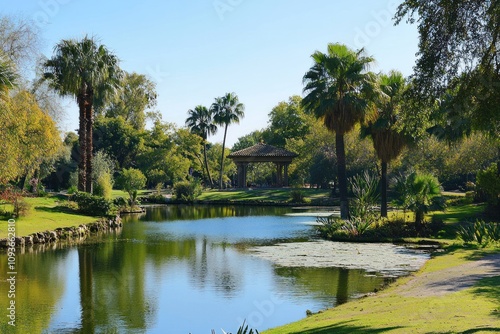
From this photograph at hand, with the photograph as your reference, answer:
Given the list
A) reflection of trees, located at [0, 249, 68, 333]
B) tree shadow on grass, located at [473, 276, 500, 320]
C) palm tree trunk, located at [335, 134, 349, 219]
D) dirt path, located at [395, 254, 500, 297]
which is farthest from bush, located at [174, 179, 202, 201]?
tree shadow on grass, located at [473, 276, 500, 320]

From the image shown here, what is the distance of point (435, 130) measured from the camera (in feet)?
140

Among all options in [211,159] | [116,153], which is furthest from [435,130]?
[211,159]

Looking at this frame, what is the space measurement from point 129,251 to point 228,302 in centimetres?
1124

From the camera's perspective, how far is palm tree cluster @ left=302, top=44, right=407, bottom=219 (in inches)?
1340

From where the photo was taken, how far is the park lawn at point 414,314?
9602mm

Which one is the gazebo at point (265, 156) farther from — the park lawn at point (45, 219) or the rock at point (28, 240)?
the rock at point (28, 240)

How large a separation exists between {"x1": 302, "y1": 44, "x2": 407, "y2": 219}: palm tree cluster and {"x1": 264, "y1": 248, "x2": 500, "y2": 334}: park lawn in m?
19.7

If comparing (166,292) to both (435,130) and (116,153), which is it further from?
(116,153)

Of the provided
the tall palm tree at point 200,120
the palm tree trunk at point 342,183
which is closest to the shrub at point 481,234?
the palm tree trunk at point 342,183

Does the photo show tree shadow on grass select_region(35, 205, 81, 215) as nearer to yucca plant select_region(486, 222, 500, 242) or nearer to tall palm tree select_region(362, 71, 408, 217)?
tall palm tree select_region(362, 71, 408, 217)

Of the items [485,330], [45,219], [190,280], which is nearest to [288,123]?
[45,219]

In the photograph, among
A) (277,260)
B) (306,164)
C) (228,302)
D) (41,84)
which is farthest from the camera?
(306,164)

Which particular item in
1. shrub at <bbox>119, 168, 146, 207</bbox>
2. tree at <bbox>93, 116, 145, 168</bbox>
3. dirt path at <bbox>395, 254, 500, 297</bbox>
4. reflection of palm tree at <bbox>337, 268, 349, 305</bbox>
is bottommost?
reflection of palm tree at <bbox>337, 268, 349, 305</bbox>

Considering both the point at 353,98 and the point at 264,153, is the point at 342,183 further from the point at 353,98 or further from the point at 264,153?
the point at 264,153
